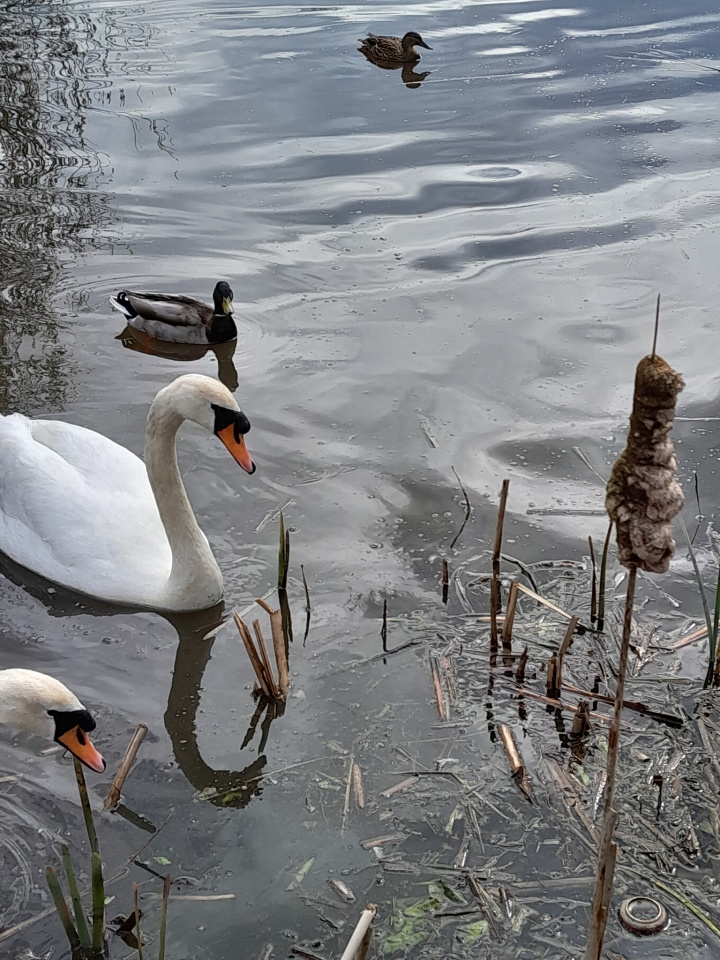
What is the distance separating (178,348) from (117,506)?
2.98m

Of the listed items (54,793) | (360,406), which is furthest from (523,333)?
(54,793)

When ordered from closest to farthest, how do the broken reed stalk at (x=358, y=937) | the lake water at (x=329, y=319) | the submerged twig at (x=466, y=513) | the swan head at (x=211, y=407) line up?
the broken reed stalk at (x=358, y=937)
the lake water at (x=329, y=319)
the swan head at (x=211, y=407)
the submerged twig at (x=466, y=513)

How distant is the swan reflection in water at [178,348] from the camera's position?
8.47 m

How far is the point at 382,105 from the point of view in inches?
527

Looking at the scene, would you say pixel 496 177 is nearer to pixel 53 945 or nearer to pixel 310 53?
pixel 310 53

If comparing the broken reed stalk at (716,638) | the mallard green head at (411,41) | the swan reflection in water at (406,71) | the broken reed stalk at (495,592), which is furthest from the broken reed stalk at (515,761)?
the mallard green head at (411,41)

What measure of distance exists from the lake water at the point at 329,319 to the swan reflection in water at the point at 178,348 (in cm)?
10

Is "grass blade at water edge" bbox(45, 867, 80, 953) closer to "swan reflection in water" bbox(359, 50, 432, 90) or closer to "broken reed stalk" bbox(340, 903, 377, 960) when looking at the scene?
"broken reed stalk" bbox(340, 903, 377, 960)

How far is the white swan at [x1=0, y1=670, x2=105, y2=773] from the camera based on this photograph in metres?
3.89

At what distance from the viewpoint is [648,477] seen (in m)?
2.21

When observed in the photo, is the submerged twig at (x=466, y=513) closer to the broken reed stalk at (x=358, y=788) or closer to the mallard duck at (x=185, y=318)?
the broken reed stalk at (x=358, y=788)

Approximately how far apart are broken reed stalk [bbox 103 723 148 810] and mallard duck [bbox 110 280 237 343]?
4.51 m

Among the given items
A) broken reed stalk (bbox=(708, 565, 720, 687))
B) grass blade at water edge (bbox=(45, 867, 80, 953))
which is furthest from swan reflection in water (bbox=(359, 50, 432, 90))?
grass blade at water edge (bbox=(45, 867, 80, 953))

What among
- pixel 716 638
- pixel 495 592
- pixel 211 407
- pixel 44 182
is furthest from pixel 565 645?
pixel 44 182
